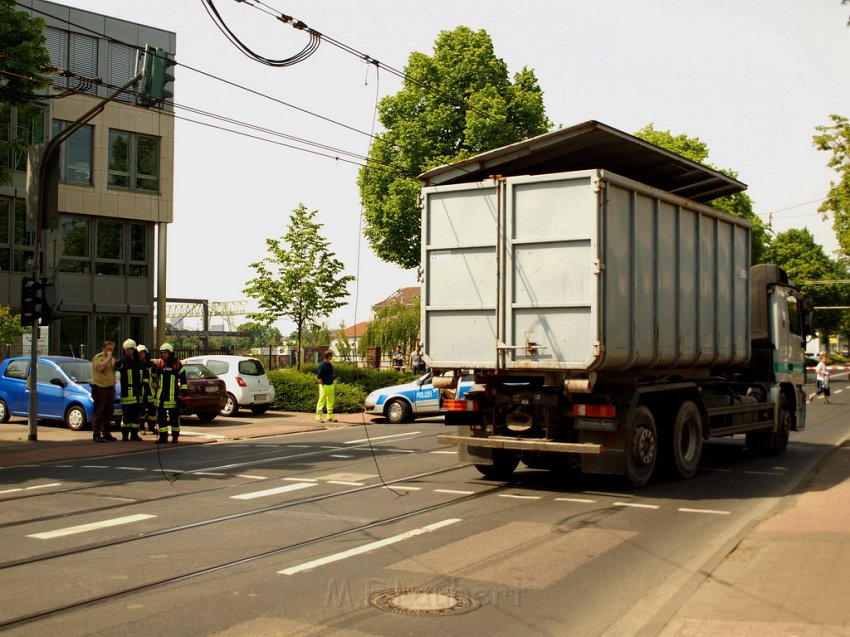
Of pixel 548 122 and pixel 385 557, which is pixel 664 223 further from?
pixel 548 122

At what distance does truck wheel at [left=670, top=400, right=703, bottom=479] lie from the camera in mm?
11469

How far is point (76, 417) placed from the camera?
64.2 feet

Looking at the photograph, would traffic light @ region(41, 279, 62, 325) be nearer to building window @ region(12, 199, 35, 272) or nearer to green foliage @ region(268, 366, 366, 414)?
green foliage @ region(268, 366, 366, 414)

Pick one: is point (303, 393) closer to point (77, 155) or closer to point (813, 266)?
point (77, 155)

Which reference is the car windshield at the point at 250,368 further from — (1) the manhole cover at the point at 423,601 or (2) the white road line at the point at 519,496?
(1) the manhole cover at the point at 423,601

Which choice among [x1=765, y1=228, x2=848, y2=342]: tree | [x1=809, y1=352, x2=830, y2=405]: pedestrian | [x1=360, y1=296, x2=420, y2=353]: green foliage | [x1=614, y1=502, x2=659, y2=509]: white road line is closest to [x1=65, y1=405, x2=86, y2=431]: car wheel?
[x1=614, y1=502, x2=659, y2=509]: white road line

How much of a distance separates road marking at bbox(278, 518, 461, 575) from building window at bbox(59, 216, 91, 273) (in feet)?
92.2

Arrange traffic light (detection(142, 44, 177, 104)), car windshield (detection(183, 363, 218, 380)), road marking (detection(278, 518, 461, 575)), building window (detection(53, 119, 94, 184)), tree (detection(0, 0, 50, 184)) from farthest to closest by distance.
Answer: building window (detection(53, 119, 94, 184)) < car windshield (detection(183, 363, 218, 380)) < tree (detection(0, 0, 50, 184)) < traffic light (detection(142, 44, 177, 104)) < road marking (detection(278, 518, 461, 575))

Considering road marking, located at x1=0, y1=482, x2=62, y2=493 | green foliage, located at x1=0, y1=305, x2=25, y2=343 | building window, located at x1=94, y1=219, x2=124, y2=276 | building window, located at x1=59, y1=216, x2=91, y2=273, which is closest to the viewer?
road marking, located at x1=0, y1=482, x2=62, y2=493

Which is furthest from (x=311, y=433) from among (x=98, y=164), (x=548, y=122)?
(x=548, y=122)

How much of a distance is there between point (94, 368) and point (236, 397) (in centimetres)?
703

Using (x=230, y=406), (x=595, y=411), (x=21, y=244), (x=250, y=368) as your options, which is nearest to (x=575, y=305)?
(x=595, y=411)

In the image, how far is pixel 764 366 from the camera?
15.0 meters

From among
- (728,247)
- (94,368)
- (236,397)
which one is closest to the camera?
(728,247)
